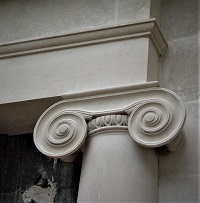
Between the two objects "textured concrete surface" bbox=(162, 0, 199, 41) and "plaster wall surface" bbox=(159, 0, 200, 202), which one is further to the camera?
"textured concrete surface" bbox=(162, 0, 199, 41)

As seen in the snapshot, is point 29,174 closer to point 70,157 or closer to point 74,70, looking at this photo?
point 70,157

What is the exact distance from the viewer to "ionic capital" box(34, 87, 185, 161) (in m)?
3.75

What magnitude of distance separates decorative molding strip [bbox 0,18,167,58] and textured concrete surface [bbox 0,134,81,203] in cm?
58

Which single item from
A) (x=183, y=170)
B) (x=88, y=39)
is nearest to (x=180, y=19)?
(x=88, y=39)

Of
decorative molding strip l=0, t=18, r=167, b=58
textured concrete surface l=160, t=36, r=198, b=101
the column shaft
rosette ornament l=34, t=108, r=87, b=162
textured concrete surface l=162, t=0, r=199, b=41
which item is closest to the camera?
the column shaft

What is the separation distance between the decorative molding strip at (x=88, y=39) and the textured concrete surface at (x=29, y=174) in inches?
23.0

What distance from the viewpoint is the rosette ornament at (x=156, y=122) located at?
373 centimetres

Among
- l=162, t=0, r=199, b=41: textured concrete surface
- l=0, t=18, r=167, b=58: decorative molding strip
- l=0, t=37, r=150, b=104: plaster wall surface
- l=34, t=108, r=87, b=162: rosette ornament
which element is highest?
l=162, t=0, r=199, b=41: textured concrete surface

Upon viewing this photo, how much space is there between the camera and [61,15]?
179 inches

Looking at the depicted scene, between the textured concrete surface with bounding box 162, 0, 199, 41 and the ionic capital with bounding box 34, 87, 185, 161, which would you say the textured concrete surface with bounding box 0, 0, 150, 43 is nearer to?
the textured concrete surface with bounding box 162, 0, 199, 41

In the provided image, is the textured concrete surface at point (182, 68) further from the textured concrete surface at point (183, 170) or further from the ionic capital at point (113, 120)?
the ionic capital at point (113, 120)

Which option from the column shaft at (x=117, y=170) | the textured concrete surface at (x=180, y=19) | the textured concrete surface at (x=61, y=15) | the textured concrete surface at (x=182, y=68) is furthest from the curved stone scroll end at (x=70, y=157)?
the textured concrete surface at (x=180, y=19)

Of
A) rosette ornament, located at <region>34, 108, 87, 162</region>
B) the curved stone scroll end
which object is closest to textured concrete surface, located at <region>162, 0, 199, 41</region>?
rosette ornament, located at <region>34, 108, 87, 162</region>

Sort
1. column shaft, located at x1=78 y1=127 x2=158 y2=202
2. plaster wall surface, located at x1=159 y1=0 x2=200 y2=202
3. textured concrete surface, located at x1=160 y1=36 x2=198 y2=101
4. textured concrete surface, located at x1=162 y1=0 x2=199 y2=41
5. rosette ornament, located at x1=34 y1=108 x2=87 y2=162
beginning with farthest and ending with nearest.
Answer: textured concrete surface, located at x1=162 y1=0 x2=199 y2=41
textured concrete surface, located at x1=160 y1=36 x2=198 y2=101
rosette ornament, located at x1=34 y1=108 x2=87 y2=162
plaster wall surface, located at x1=159 y1=0 x2=200 y2=202
column shaft, located at x1=78 y1=127 x2=158 y2=202
